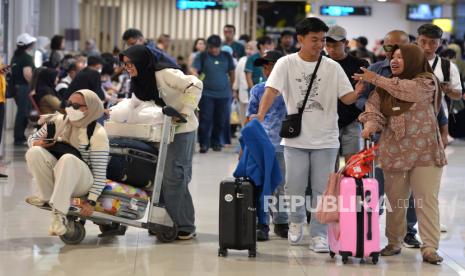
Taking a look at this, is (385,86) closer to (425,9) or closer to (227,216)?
(227,216)

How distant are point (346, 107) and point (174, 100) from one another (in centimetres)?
132

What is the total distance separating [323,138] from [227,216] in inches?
35.0

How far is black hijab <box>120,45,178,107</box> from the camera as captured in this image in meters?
7.40

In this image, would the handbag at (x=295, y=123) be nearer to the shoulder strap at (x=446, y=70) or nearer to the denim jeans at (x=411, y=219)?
the denim jeans at (x=411, y=219)

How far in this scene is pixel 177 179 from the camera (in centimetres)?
752

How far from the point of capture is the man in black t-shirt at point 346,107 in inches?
307

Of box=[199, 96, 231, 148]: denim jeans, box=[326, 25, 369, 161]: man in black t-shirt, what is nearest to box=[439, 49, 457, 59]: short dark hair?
box=[199, 96, 231, 148]: denim jeans

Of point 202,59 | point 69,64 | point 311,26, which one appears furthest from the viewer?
point 202,59

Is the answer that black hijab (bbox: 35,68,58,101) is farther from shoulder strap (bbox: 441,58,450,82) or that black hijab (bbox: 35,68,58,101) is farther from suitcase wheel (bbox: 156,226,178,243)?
shoulder strap (bbox: 441,58,450,82)

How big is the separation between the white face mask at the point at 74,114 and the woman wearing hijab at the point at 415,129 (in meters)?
1.97

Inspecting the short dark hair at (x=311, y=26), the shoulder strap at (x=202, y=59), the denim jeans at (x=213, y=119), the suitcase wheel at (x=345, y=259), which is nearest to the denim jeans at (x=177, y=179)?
the short dark hair at (x=311, y=26)

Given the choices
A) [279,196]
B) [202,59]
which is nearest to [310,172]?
[279,196]

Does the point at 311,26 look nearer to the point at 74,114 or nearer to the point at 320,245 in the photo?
the point at 320,245

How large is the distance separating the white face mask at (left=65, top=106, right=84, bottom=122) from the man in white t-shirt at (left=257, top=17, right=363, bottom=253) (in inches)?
50.1
